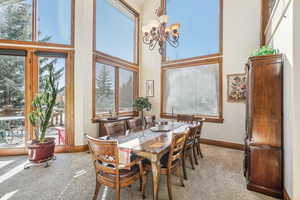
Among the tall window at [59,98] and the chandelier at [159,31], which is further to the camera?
the tall window at [59,98]

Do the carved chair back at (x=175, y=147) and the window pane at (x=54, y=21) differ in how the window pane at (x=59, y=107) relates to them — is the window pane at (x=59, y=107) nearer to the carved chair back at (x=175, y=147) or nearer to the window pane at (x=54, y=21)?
the window pane at (x=54, y=21)

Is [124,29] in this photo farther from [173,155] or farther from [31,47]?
[173,155]

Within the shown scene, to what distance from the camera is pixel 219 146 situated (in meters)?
4.32

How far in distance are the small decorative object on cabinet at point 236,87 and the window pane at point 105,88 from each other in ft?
11.7

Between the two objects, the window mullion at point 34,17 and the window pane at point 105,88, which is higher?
the window mullion at point 34,17

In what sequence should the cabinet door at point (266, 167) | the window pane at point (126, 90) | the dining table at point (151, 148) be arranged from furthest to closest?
the window pane at point (126, 90)
the cabinet door at point (266, 167)
the dining table at point (151, 148)

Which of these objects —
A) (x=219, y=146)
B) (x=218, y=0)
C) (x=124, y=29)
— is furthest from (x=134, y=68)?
(x=219, y=146)

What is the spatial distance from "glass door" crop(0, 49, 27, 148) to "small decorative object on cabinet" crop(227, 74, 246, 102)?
5366mm

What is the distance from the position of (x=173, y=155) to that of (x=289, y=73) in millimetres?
1844

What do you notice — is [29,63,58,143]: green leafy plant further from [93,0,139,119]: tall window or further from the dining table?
the dining table

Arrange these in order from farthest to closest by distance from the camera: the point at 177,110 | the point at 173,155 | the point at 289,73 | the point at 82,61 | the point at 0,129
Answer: the point at 177,110
the point at 82,61
the point at 0,129
the point at 173,155
the point at 289,73

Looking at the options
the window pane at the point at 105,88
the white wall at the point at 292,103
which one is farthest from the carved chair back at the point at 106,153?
the window pane at the point at 105,88

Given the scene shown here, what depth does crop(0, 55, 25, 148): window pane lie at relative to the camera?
11.5 feet

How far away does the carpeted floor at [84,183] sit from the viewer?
2.07 metres
